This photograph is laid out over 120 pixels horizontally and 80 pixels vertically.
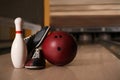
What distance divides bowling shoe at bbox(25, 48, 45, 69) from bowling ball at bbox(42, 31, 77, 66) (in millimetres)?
35

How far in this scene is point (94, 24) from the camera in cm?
353

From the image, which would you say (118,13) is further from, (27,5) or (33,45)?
(33,45)

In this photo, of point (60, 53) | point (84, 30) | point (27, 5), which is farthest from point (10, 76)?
point (84, 30)

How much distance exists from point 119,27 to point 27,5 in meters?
1.28

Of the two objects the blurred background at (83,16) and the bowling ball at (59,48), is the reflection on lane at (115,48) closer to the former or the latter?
the bowling ball at (59,48)

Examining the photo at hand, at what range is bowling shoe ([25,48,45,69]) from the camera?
3.03 feet

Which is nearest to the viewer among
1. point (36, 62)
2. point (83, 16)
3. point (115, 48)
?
point (36, 62)

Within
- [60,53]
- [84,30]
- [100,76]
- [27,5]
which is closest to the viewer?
[100,76]

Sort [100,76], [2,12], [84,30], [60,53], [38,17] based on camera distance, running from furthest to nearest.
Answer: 1. [38,17]
2. [84,30]
3. [2,12]
4. [60,53]
5. [100,76]

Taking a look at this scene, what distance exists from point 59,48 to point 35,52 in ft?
0.31

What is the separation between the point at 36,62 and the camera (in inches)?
36.4

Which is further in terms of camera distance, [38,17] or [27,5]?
[38,17]

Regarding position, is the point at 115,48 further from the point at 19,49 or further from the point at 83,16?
the point at 83,16

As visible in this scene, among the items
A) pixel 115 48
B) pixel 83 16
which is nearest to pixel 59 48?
pixel 115 48
